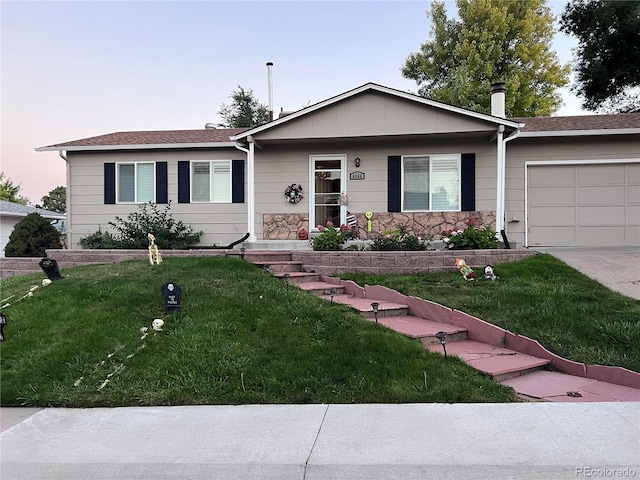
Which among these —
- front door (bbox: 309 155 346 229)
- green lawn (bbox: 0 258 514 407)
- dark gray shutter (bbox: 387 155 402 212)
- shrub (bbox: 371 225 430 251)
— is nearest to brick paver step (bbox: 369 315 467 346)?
green lawn (bbox: 0 258 514 407)

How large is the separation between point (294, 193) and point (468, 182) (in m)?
4.27

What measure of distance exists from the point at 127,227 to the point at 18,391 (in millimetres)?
7665

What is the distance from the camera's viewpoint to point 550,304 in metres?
5.91

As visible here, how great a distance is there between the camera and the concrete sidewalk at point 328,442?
295 centimetres

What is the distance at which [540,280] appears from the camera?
7.22 m

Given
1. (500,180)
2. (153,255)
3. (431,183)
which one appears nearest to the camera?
(153,255)

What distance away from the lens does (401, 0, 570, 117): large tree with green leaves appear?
21.1 m

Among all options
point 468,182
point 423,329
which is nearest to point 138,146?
point 468,182

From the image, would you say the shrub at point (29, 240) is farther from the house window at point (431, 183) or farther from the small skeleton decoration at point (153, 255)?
the house window at point (431, 183)

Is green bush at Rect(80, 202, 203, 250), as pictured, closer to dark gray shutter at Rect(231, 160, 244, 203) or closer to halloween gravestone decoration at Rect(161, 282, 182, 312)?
dark gray shutter at Rect(231, 160, 244, 203)

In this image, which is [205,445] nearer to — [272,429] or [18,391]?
[272,429]

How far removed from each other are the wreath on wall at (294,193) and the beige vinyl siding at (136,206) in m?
1.24

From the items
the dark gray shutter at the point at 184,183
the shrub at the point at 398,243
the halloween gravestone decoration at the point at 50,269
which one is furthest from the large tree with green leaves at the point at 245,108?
the halloween gravestone decoration at the point at 50,269

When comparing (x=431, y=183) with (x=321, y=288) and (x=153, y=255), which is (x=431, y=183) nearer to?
(x=321, y=288)
